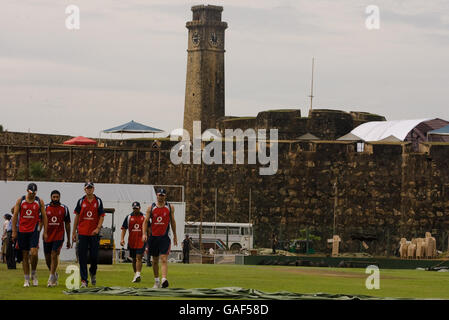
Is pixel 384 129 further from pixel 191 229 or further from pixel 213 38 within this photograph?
pixel 213 38

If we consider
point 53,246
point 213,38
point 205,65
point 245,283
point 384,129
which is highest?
point 213,38

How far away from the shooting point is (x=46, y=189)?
39.7 meters

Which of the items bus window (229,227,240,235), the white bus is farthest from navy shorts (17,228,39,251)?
bus window (229,227,240,235)

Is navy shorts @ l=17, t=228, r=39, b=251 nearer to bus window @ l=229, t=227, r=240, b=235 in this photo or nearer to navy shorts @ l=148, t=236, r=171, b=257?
navy shorts @ l=148, t=236, r=171, b=257

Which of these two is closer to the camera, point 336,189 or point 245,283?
point 245,283

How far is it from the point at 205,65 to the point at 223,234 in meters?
24.5

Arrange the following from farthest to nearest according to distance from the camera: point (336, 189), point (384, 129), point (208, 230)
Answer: point (384, 129)
point (336, 189)
point (208, 230)

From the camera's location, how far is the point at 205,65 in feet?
261

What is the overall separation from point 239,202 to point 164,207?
135 ft

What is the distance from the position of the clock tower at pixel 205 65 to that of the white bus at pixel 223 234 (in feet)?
71.1

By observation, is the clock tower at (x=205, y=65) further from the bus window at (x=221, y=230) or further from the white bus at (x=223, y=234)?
the bus window at (x=221, y=230)

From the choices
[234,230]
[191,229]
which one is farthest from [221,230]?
[191,229]
